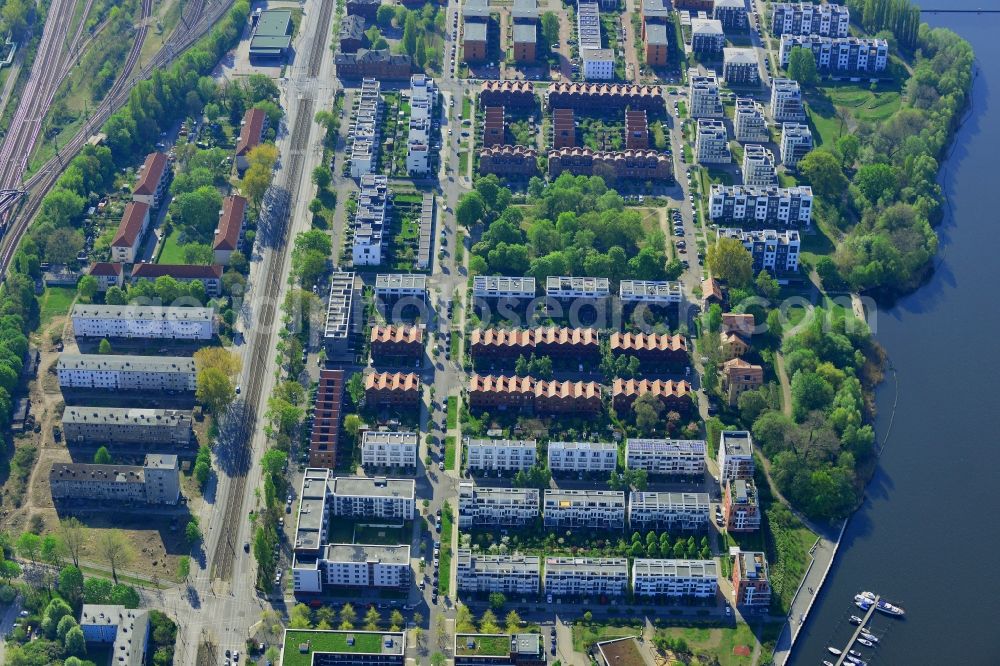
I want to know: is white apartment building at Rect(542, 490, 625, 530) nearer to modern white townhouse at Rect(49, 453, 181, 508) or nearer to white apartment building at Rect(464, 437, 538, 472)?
white apartment building at Rect(464, 437, 538, 472)

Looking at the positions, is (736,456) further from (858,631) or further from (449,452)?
(449,452)

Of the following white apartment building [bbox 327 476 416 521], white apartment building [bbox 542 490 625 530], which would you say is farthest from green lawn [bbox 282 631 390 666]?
white apartment building [bbox 542 490 625 530]

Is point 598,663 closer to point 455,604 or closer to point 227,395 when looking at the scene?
point 455,604

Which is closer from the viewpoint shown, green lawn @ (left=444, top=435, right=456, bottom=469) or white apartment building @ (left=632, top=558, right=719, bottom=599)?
white apartment building @ (left=632, top=558, right=719, bottom=599)

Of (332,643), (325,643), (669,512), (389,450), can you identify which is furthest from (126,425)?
(669,512)

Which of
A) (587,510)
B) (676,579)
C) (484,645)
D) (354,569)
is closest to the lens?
(484,645)
